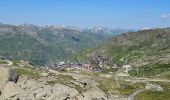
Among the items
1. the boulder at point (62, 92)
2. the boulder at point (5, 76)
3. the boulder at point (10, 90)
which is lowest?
the boulder at point (62, 92)

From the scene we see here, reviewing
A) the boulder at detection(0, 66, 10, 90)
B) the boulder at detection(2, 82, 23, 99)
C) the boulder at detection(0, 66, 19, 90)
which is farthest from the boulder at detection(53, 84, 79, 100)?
the boulder at detection(0, 66, 10, 90)

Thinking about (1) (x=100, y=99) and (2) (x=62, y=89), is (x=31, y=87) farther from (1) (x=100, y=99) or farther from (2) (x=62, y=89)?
(1) (x=100, y=99)

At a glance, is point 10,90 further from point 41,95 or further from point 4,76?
point 4,76

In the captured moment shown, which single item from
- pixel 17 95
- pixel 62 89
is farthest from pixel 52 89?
pixel 17 95

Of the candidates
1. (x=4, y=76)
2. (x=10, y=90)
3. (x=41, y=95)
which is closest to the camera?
(x=10, y=90)

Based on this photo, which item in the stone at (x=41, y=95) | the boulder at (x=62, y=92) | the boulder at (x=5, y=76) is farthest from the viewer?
the boulder at (x=5, y=76)

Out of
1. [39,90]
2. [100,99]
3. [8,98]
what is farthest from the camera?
[100,99]

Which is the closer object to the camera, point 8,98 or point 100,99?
point 8,98

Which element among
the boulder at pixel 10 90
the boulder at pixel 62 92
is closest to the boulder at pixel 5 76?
the boulder at pixel 10 90

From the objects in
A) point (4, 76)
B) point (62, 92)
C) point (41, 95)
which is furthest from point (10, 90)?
point (62, 92)

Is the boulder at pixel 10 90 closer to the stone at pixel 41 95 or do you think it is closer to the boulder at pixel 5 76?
the stone at pixel 41 95

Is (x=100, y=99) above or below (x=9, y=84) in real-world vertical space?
below
